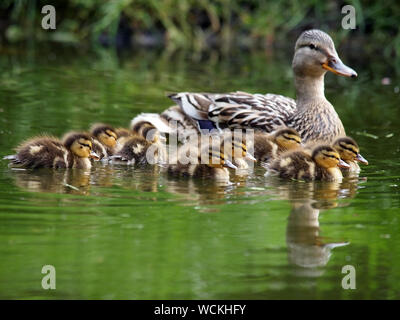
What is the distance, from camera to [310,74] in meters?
6.32

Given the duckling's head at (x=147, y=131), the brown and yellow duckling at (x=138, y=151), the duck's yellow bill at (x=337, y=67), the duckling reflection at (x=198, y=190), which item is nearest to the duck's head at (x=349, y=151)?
the duck's yellow bill at (x=337, y=67)

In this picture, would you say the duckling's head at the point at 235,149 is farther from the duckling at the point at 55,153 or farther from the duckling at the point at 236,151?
the duckling at the point at 55,153

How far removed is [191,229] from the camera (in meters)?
4.04

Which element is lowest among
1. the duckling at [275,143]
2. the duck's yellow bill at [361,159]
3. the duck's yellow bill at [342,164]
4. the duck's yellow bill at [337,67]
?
the duck's yellow bill at [342,164]

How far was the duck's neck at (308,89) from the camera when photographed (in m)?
6.24

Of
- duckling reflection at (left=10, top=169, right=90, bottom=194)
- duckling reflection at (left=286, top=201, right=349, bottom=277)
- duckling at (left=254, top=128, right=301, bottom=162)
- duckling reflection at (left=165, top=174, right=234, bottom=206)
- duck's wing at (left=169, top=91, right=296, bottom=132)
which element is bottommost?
duckling reflection at (left=286, top=201, right=349, bottom=277)

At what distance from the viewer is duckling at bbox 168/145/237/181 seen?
16.9 ft

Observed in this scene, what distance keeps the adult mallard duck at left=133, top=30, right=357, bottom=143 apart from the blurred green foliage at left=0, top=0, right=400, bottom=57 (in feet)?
17.7

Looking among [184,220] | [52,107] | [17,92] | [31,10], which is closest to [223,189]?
[184,220]

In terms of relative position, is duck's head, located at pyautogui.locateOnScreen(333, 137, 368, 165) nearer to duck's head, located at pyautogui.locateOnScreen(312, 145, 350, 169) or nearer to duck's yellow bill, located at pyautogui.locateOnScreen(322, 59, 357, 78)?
duck's head, located at pyautogui.locateOnScreen(312, 145, 350, 169)

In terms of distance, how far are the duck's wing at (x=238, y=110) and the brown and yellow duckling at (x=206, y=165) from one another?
933 mm

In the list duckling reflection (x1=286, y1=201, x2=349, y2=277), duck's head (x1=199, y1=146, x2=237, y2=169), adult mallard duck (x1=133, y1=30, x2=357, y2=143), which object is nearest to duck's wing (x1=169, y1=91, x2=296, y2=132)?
adult mallard duck (x1=133, y1=30, x2=357, y2=143)

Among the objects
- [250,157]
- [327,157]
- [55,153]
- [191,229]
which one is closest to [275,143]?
[250,157]

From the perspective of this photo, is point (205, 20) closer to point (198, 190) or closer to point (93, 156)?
point (93, 156)
